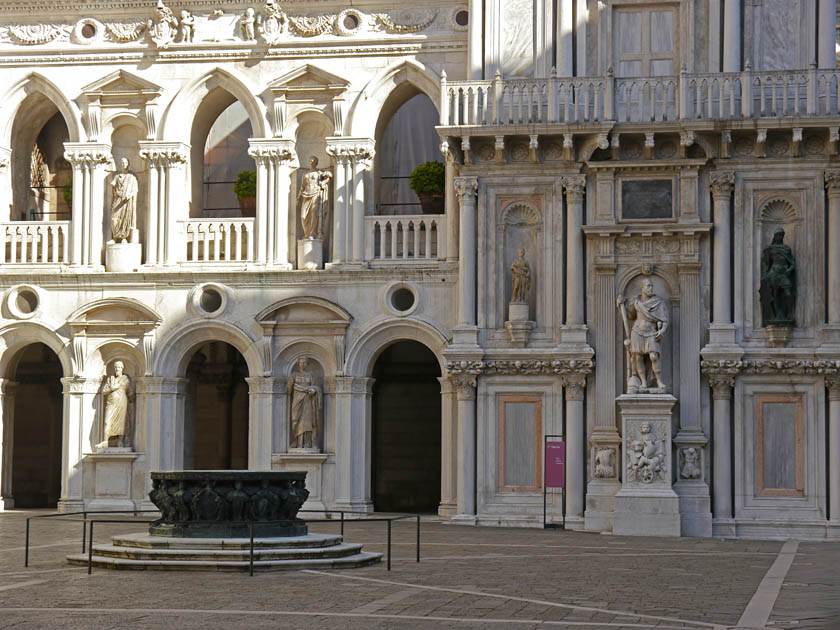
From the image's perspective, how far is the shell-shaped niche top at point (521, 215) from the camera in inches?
1221

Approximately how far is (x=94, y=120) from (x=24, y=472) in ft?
33.4

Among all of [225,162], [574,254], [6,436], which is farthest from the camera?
[225,162]

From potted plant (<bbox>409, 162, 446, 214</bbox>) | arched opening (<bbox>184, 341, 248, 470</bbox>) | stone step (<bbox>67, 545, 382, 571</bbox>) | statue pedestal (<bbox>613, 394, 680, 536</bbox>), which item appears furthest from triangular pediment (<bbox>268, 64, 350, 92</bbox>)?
stone step (<bbox>67, 545, 382, 571</bbox>)

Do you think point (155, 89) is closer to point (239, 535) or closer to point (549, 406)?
point (549, 406)

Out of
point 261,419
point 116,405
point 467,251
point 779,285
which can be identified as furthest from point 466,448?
point 116,405

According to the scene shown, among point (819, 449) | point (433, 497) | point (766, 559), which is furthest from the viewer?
point (433, 497)

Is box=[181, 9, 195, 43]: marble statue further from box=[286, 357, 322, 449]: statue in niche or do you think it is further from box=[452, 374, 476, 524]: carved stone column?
box=[452, 374, 476, 524]: carved stone column

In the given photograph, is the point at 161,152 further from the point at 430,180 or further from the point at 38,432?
the point at 38,432

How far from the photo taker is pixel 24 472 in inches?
1529

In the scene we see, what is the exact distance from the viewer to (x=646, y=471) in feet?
94.7

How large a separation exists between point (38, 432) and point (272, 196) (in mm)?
10356

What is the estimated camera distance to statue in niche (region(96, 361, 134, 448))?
109 feet

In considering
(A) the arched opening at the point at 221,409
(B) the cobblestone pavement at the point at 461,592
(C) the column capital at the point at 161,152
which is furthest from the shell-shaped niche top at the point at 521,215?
(A) the arched opening at the point at 221,409

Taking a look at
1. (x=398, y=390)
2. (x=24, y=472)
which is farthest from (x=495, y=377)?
(x=24, y=472)
